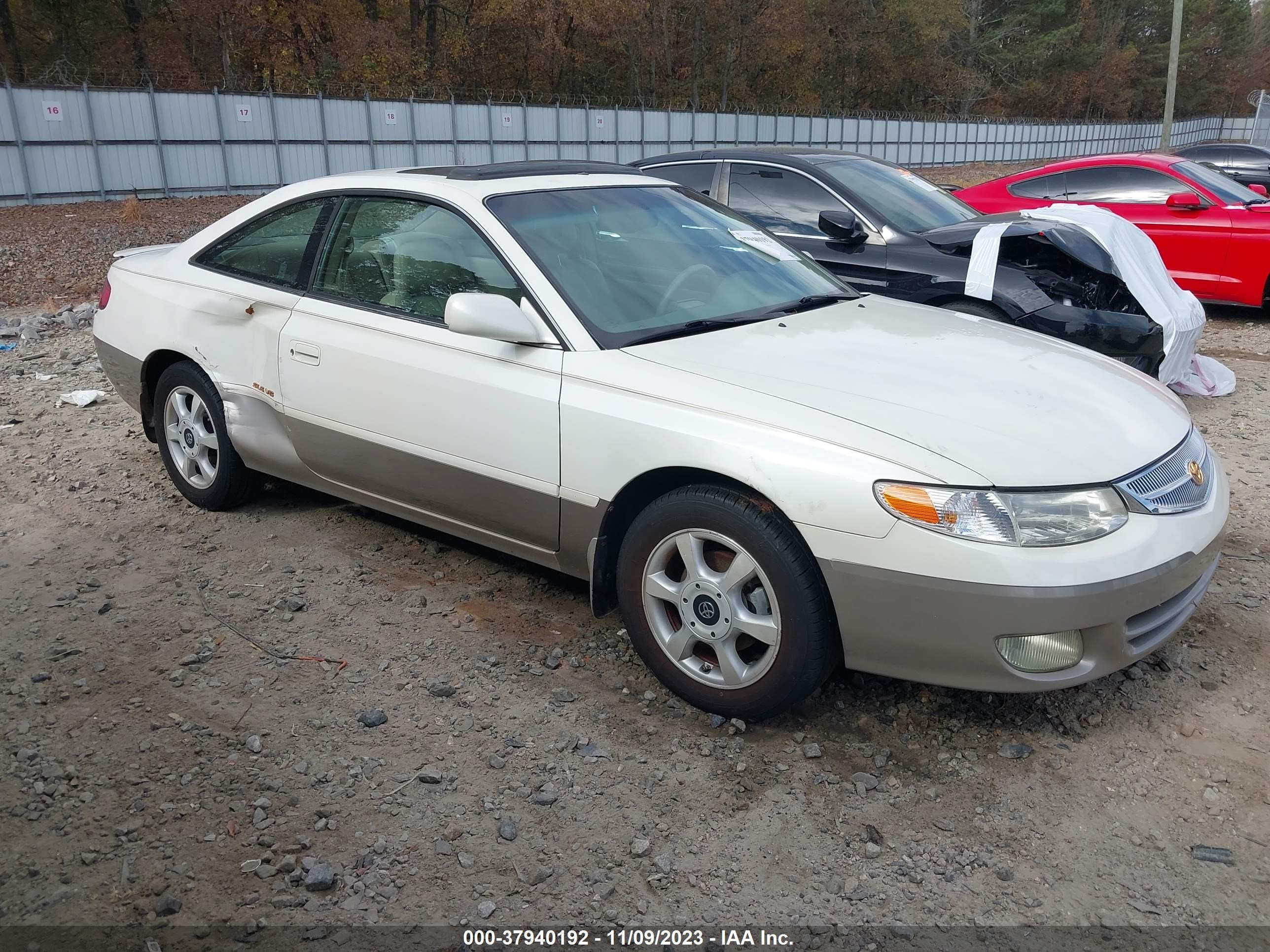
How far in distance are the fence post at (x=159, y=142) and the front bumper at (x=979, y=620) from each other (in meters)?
24.2

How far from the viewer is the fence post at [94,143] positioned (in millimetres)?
21938

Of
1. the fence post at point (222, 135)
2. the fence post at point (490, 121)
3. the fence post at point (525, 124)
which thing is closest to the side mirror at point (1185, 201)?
the fence post at point (222, 135)

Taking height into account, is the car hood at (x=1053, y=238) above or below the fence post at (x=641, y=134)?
above

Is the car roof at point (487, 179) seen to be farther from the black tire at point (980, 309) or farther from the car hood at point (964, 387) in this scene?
the black tire at point (980, 309)

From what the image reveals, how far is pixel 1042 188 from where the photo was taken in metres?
10.2

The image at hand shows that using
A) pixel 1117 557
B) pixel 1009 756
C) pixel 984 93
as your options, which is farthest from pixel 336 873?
pixel 984 93

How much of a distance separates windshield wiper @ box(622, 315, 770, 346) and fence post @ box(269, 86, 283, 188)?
76.9 feet

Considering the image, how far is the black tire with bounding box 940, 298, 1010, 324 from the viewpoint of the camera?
20.5 ft

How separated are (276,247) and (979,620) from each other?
130 inches

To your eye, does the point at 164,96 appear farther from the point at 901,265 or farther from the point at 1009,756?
the point at 1009,756

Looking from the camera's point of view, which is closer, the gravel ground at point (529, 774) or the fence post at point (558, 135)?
the gravel ground at point (529, 774)

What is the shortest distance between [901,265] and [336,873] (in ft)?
16.7

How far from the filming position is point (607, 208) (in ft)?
13.6

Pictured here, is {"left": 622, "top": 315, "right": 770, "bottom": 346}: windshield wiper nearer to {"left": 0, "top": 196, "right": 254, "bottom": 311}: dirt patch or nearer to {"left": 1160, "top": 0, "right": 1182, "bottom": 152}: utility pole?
{"left": 0, "top": 196, "right": 254, "bottom": 311}: dirt patch
